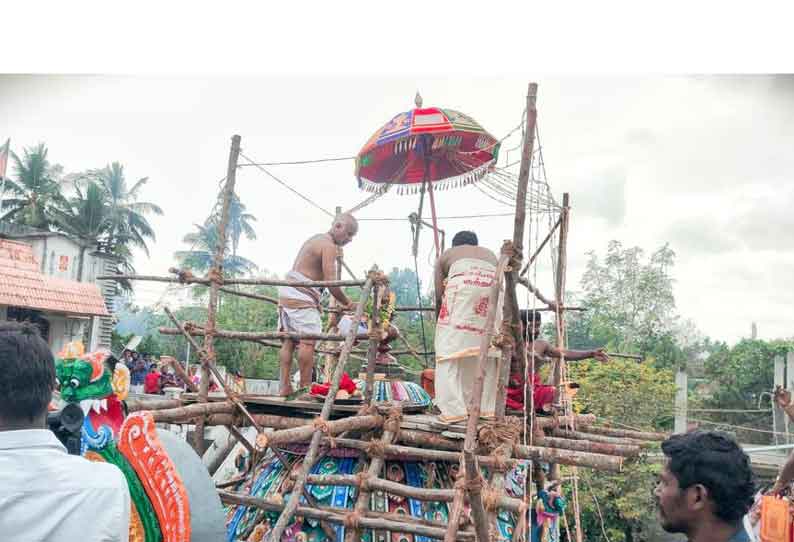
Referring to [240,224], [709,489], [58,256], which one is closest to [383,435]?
[709,489]

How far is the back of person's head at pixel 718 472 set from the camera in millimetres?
1742

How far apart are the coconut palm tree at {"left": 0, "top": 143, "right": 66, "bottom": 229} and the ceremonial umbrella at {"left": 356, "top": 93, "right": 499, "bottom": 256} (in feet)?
57.9

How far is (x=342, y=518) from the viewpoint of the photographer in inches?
151

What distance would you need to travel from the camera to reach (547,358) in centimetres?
552

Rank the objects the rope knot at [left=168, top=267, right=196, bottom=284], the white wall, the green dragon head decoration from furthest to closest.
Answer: the white wall
the rope knot at [left=168, top=267, right=196, bottom=284]
the green dragon head decoration

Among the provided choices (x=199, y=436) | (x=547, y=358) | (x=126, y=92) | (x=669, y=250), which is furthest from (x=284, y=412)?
(x=669, y=250)

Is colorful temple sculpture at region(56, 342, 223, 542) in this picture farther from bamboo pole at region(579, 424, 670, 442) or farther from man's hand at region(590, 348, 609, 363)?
bamboo pole at region(579, 424, 670, 442)

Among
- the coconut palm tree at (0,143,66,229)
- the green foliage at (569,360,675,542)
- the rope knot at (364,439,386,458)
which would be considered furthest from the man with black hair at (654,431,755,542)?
the coconut palm tree at (0,143,66,229)

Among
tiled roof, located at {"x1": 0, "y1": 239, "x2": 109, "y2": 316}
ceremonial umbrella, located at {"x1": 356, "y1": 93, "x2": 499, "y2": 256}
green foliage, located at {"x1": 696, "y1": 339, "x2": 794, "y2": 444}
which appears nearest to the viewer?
ceremonial umbrella, located at {"x1": 356, "y1": 93, "x2": 499, "y2": 256}

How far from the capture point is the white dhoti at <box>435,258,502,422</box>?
4.09m

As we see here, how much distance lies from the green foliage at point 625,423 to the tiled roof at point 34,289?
38.4ft

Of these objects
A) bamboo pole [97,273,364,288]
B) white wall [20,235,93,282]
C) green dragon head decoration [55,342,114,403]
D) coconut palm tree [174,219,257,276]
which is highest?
coconut palm tree [174,219,257,276]

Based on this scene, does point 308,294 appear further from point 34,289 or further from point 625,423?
point 625,423

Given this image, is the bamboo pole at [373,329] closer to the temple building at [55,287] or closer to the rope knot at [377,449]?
the rope knot at [377,449]
